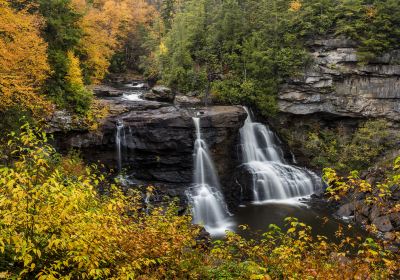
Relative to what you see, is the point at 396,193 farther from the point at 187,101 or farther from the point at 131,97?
the point at 131,97

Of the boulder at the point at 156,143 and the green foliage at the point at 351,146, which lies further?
the green foliage at the point at 351,146

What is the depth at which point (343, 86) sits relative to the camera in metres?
26.8

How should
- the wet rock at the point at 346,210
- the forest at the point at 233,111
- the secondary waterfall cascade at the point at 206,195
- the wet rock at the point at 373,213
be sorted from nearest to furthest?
the forest at the point at 233,111 → the wet rock at the point at 373,213 → the secondary waterfall cascade at the point at 206,195 → the wet rock at the point at 346,210

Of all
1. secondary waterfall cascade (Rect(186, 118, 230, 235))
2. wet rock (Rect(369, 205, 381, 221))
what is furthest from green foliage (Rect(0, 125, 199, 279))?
wet rock (Rect(369, 205, 381, 221))

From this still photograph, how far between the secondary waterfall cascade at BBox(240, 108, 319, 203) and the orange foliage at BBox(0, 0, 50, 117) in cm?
1362

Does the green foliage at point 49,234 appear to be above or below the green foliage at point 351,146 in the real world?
above

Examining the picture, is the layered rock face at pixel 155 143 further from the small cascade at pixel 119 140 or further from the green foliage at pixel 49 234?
the green foliage at pixel 49 234

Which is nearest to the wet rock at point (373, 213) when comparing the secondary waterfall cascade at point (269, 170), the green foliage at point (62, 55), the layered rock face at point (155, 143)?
the secondary waterfall cascade at point (269, 170)

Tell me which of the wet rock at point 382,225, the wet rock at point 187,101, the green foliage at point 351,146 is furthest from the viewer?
the wet rock at point 187,101

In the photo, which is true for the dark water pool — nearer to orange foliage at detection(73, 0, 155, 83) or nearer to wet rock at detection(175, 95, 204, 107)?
wet rock at detection(175, 95, 204, 107)

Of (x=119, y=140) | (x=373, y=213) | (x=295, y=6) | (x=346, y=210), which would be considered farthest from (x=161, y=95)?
(x=373, y=213)

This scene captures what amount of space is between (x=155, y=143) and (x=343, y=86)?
16.0 metres

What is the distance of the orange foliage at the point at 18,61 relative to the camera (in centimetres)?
1423

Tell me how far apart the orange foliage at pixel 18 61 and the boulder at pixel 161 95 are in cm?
1015
